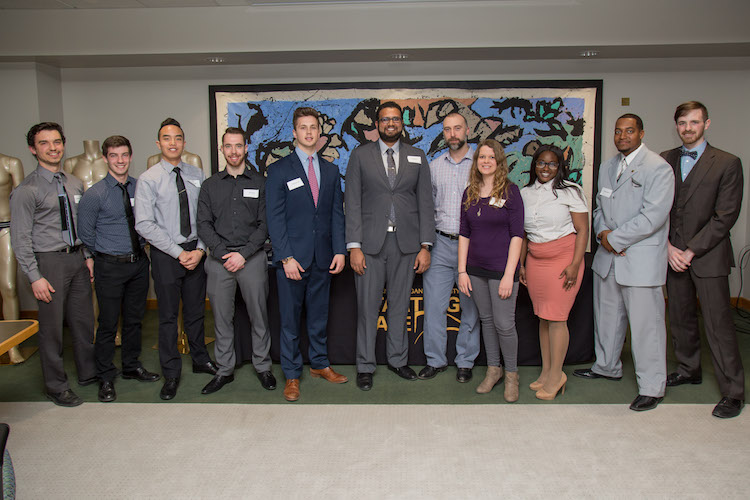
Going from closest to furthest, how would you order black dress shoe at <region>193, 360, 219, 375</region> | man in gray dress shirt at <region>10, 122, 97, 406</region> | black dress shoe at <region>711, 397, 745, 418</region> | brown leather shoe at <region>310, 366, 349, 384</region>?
1. black dress shoe at <region>711, 397, 745, 418</region>
2. man in gray dress shirt at <region>10, 122, 97, 406</region>
3. brown leather shoe at <region>310, 366, 349, 384</region>
4. black dress shoe at <region>193, 360, 219, 375</region>

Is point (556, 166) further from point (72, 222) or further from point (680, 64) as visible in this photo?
point (680, 64)

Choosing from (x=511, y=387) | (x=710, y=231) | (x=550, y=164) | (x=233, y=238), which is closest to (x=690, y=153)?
(x=710, y=231)

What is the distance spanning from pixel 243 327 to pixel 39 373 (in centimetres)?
152

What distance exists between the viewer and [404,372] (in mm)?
3510

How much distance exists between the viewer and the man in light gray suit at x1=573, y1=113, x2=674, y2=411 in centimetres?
295

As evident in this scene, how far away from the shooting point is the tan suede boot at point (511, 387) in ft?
10.2

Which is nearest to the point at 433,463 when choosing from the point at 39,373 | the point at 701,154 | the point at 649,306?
the point at 649,306

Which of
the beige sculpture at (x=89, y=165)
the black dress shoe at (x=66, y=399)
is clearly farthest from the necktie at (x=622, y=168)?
the beige sculpture at (x=89, y=165)

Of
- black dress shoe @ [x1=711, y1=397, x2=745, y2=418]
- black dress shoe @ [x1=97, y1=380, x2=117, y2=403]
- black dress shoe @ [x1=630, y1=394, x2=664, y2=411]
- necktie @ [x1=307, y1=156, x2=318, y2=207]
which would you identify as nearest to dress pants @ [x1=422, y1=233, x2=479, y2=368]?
necktie @ [x1=307, y1=156, x2=318, y2=207]

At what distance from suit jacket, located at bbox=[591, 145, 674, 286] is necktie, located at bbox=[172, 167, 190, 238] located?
8.51 ft

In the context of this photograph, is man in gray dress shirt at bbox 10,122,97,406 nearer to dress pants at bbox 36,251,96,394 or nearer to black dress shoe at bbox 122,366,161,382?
dress pants at bbox 36,251,96,394

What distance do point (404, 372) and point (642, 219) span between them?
1.77 meters

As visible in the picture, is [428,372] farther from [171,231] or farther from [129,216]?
[129,216]

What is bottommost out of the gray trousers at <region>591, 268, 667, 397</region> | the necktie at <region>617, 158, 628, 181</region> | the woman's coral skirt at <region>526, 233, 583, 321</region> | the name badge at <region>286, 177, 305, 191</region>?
the gray trousers at <region>591, 268, 667, 397</region>
